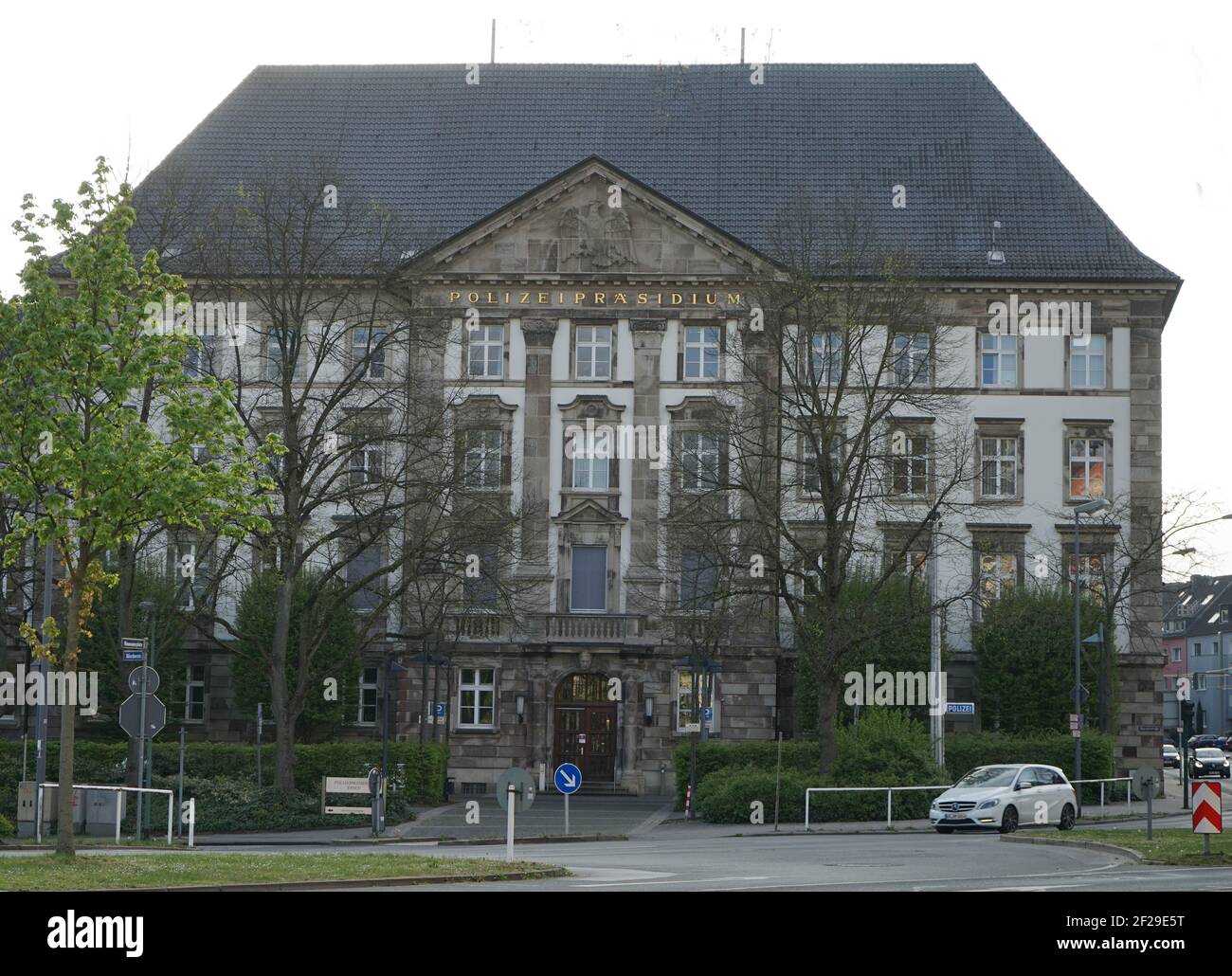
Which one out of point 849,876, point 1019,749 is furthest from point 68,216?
point 1019,749

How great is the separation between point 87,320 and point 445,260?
3233cm

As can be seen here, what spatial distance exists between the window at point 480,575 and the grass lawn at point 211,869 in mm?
18875

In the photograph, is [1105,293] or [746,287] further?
[1105,293]

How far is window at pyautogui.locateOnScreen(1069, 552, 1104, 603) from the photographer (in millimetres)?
53500

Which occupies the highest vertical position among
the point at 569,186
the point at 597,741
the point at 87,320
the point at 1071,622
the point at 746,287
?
the point at 569,186

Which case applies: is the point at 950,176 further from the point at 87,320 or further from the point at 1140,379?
the point at 87,320

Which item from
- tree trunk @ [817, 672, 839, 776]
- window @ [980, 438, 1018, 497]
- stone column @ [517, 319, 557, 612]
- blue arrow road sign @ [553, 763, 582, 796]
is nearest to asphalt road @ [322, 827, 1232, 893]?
blue arrow road sign @ [553, 763, 582, 796]

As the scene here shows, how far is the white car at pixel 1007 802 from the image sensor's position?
36.5 metres

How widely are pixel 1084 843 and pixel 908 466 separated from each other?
17929mm

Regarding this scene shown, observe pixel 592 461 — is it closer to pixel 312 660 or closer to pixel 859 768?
pixel 312 660

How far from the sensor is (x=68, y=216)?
24062 millimetres

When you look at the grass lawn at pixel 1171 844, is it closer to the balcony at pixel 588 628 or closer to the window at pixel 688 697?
the window at pixel 688 697

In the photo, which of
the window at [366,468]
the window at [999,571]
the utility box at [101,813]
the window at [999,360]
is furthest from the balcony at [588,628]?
the utility box at [101,813]

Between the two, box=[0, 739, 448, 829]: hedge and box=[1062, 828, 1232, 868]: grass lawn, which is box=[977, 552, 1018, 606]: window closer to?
box=[0, 739, 448, 829]: hedge
